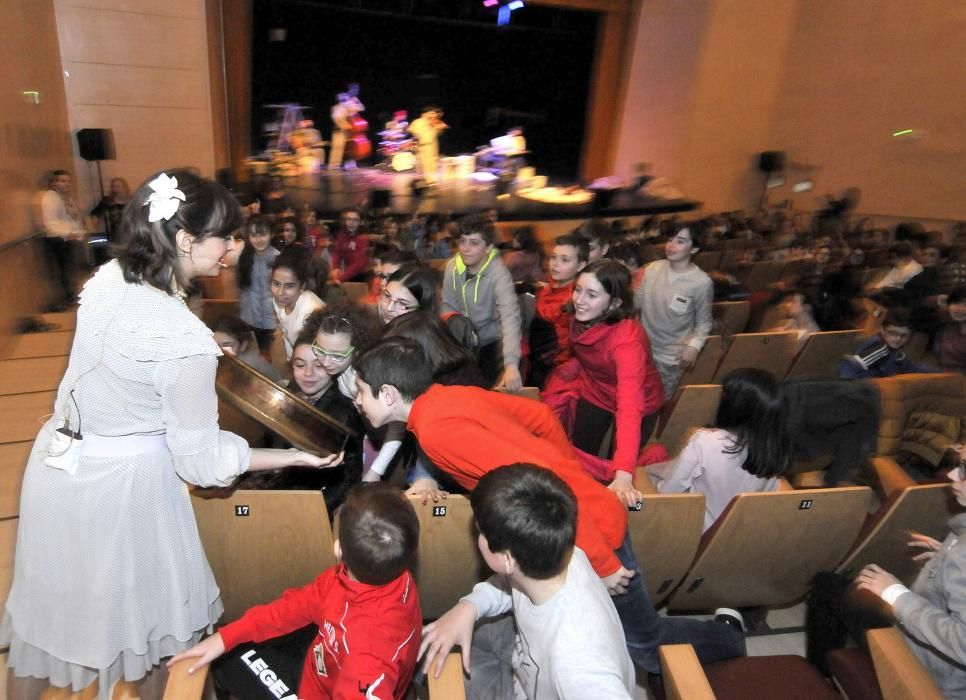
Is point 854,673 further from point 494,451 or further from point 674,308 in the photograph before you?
point 674,308

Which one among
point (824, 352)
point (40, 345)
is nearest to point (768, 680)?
point (824, 352)

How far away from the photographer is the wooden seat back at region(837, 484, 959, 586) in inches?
78.3

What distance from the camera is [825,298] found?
159 inches

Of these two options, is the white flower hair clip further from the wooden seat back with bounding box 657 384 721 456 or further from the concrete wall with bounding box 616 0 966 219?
the concrete wall with bounding box 616 0 966 219

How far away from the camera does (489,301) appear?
128 inches

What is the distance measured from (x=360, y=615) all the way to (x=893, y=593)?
1288 mm

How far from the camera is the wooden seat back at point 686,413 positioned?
111 inches

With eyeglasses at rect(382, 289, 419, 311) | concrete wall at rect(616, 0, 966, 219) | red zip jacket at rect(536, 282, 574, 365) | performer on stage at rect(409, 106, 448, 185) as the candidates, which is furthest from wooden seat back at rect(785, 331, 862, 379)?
performer on stage at rect(409, 106, 448, 185)

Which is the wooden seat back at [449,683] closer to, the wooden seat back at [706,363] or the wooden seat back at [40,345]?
the wooden seat back at [706,363]

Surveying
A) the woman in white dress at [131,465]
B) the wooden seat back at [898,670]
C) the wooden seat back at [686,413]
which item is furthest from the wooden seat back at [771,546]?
the woman in white dress at [131,465]

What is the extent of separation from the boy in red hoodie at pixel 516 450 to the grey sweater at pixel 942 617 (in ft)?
1.40

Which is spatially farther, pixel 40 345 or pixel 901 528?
pixel 40 345

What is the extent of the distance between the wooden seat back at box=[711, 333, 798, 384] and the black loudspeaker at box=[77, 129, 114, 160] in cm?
635

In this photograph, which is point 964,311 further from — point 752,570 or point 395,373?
point 395,373
